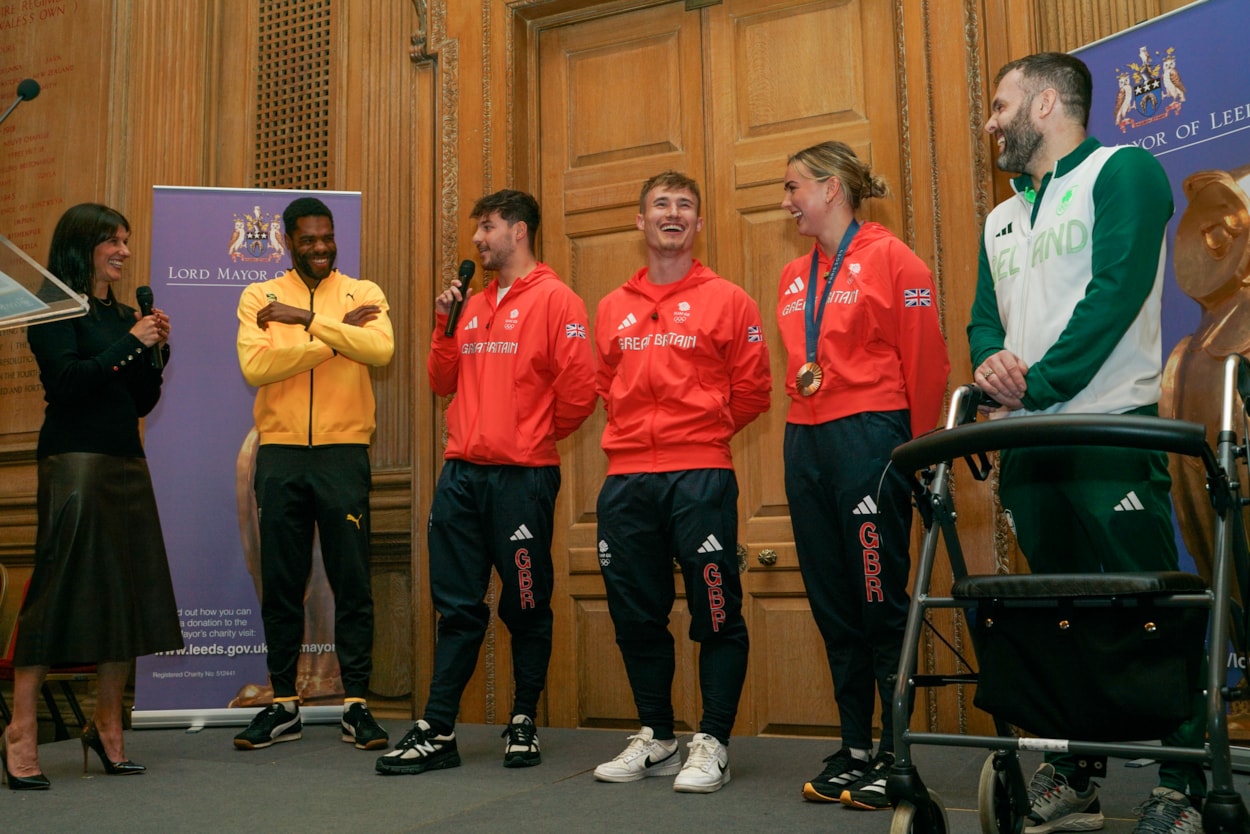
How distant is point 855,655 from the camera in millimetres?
2789

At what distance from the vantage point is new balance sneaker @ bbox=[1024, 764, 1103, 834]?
229 centimetres

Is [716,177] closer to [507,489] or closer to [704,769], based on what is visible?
[507,489]

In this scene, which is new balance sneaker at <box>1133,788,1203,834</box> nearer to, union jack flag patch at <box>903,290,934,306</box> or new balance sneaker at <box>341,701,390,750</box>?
union jack flag patch at <box>903,290,934,306</box>

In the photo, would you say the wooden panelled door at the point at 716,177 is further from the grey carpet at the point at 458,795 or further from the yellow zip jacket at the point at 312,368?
the yellow zip jacket at the point at 312,368

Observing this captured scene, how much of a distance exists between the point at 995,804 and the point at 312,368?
2803 millimetres

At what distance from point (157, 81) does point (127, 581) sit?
9.57 feet

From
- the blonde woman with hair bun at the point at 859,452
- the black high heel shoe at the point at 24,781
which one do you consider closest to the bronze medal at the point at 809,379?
the blonde woman with hair bun at the point at 859,452

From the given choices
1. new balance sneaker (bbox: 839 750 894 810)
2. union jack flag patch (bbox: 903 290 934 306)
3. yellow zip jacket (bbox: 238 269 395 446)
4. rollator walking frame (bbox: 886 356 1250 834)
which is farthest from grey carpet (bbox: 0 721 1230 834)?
A: union jack flag patch (bbox: 903 290 934 306)

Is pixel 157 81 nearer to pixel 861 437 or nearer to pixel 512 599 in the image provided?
pixel 512 599

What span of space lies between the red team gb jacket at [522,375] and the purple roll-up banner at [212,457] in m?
1.13

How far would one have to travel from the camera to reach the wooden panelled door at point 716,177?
400 centimetres

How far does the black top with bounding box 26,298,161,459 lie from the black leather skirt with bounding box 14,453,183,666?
0.19 feet

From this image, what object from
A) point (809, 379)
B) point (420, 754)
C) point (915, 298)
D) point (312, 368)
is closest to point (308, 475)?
point (312, 368)

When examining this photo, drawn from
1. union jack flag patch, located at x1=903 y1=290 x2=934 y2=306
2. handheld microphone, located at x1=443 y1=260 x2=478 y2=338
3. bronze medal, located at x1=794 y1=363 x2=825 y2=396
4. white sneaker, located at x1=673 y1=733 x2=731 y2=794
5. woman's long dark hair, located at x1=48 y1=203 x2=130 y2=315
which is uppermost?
woman's long dark hair, located at x1=48 y1=203 x2=130 y2=315
